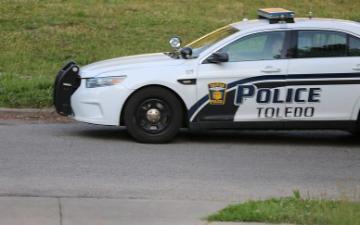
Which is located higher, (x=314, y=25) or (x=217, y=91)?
(x=314, y=25)

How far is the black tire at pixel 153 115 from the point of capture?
9383 mm

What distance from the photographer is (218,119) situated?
9.41 meters

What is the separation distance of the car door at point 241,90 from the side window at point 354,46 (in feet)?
2.80

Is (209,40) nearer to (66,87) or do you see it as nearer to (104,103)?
(104,103)

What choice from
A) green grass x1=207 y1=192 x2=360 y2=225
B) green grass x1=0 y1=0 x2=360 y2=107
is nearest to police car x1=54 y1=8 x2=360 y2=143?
green grass x1=0 y1=0 x2=360 y2=107

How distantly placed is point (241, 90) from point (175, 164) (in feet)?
4.93

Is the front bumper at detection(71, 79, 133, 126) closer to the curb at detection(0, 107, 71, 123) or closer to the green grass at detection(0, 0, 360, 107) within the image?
the curb at detection(0, 107, 71, 123)

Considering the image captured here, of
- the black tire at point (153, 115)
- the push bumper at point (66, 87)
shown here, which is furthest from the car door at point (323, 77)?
the push bumper at point (66, 87)

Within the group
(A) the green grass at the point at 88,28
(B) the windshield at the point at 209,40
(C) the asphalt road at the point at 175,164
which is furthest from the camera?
(A) the green grass at the point at 88,28

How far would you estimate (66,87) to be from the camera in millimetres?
9664

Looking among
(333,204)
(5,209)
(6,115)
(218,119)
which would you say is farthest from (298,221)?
(6,115)

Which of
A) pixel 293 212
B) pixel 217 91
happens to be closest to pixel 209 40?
pixel 217 91

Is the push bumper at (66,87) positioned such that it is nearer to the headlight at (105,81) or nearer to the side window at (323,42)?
the headlight at (105,81)

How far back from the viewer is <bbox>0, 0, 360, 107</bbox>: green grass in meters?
13.2
